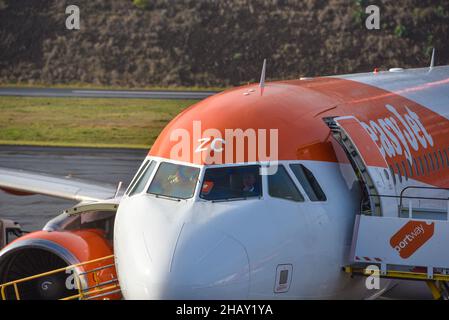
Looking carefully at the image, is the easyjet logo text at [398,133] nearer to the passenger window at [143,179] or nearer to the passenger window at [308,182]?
the passenger window at [308,182]

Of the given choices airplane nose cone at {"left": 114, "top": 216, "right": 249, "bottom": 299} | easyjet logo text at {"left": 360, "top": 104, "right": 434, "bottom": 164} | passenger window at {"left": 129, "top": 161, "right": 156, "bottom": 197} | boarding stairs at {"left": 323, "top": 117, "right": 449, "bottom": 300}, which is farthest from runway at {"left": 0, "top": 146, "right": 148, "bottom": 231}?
airplane nose cone at {"left": 114, "top": 216, "right": 249, "bottom": 299}

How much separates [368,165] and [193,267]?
3921mm

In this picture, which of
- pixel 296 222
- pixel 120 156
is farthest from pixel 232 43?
pixel 296 222

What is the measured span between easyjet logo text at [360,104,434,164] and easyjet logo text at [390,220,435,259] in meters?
1.88

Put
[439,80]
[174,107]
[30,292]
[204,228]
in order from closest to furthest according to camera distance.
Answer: [204,228], [30,292], [439,80], [174,107]

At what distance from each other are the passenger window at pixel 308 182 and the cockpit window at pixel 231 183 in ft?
2.22

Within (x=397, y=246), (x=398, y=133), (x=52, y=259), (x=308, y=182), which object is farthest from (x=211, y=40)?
(x=397, y=246)

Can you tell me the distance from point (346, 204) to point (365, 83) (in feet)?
17.6

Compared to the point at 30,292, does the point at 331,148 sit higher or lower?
higher

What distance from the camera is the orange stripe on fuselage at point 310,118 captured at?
16.5 m

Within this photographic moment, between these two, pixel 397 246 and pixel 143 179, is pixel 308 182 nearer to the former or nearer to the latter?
pixel 397 246

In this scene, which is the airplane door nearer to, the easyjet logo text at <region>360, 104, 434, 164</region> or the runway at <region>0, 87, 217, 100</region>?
the easyjet logo text at <region>360, 104, 434, 164</region>

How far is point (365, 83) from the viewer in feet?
69.4
